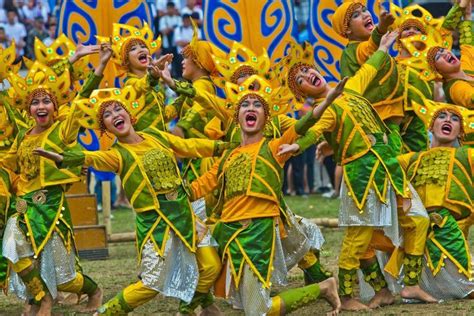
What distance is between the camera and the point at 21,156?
8.12m

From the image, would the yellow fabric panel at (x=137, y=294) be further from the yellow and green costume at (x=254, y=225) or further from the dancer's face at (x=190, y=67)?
the dancer's face at (x=190, y=67)

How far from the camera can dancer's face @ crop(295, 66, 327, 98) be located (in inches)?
308

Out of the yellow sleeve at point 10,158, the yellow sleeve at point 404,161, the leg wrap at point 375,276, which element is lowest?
the leg wrap at point 375,276

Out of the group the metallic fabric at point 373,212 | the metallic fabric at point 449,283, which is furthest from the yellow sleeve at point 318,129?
the metallic fabric at point 449,283

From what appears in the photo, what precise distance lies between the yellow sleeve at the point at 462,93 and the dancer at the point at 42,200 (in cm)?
250

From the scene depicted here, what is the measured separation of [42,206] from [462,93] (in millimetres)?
3083

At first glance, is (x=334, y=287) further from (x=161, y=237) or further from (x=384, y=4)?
(x=384, y=4)

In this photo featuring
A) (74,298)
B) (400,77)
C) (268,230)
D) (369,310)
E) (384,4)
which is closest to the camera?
(268,230)

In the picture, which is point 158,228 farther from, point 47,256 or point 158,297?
point 158,297

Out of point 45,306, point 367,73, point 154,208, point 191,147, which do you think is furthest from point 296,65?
point 45,306

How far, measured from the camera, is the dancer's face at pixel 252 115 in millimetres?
7348

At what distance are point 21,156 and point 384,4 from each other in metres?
3.61

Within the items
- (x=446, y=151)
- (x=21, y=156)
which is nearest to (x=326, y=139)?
(x=446, y=151)

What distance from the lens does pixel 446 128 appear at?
313 inches
